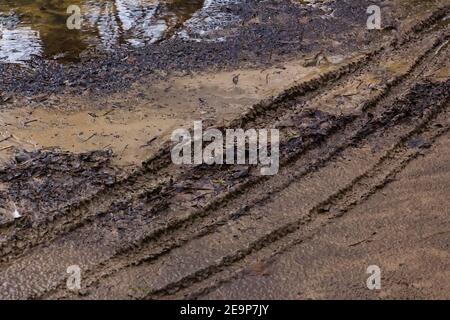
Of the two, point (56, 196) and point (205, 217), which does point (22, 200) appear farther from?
point (205, 217)

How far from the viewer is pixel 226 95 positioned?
534cm

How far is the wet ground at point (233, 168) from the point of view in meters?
3.70

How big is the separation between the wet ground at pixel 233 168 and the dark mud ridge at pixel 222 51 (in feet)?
0.08

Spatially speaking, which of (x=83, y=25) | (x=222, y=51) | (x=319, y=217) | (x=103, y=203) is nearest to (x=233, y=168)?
(x=319, y=217)

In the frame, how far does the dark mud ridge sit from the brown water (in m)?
0.23

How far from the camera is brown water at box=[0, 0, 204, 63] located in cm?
627

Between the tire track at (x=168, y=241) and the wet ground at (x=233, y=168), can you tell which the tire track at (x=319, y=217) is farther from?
the tire track at (x=168, y=241)

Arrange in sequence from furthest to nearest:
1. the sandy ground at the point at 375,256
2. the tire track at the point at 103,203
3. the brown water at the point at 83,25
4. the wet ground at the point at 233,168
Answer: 1. the brown water at the point at 83,25
2. the tire track at the point at 103,203
3. the wet ground at the point at 233,168
4. the sandy ground at the point at 375,256

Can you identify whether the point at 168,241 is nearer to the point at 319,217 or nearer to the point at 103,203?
the point at 103,203

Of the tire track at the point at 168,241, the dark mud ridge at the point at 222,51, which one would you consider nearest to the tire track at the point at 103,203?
the tire track at the point at 168,241

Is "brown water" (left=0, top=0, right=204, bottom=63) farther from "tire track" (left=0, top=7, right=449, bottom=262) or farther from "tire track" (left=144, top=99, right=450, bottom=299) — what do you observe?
"tire track" (left=144, top=99, right=450, bottom=299)

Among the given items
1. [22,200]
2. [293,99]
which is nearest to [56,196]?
[22,200]

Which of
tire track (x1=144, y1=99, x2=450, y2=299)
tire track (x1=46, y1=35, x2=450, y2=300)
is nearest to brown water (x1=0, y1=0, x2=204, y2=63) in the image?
tire track (x1=46, y1=35, x2=450, y2=300)

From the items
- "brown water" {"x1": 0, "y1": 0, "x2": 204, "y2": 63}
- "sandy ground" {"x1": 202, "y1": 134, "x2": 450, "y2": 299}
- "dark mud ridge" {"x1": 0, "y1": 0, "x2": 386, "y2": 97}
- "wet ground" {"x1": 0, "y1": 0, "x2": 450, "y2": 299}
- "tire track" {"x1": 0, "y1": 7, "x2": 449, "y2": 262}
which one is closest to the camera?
"sandy ground" {"x1": 202, "y1": 134, "x2": 450, "y2": 299}
